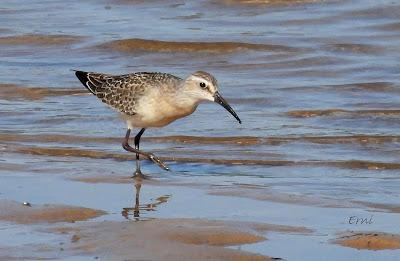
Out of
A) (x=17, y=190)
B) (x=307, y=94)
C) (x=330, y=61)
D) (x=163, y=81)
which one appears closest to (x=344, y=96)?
(x=307, y=94)

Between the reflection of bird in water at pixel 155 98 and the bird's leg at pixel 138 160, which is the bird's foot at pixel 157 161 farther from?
the bird's leg at pixel 138 160

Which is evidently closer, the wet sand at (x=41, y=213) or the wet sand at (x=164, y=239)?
the wet sand at (x=164, y=239)

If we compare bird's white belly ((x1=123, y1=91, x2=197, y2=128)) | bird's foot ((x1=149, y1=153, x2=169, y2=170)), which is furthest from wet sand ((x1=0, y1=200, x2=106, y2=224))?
bird's white belly ((x1=123, y1=91, x2=197, y2=128))

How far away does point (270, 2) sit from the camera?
19969 millimetres

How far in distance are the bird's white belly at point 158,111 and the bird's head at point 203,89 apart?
0.50ft

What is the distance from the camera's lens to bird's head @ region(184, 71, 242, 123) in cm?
1073

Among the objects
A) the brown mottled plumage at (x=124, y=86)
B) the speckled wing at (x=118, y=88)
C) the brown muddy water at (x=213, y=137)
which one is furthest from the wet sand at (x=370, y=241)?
the speckled wing at (x=118, y=88)

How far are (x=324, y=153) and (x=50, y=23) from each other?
8.23 metres

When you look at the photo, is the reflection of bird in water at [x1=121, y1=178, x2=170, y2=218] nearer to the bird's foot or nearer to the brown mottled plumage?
the bird's foot

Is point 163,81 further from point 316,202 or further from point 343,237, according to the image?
point 343,237

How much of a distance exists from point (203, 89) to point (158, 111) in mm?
562

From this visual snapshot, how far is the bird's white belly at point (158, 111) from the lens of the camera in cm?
1103

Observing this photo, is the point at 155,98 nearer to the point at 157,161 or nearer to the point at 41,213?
the point at 157,161

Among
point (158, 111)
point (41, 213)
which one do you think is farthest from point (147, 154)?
point (41, 213)
